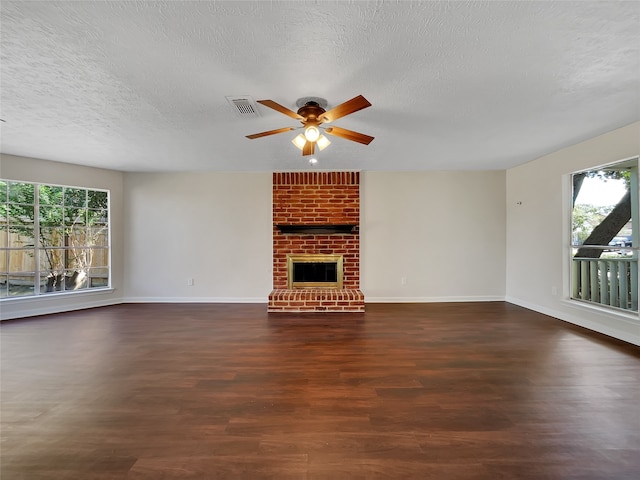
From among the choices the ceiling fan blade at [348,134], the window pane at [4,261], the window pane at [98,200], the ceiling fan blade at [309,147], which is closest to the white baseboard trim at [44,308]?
the window pane at [4,261]

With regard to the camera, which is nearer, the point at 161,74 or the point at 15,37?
the point at 15,37

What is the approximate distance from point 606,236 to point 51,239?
8098 mm

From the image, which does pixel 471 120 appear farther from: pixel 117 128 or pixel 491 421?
pixel 117 128

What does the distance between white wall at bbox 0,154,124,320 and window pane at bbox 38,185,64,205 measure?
14cm

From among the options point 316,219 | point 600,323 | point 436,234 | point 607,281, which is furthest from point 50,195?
point 607,281

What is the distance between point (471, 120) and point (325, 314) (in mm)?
3173

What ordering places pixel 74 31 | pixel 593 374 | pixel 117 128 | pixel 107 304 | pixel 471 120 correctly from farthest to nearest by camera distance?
1. pixel 107 304
2. pixel 117 128
3. pixel 471 120
4. pixel 593 374
5. pixel 74 31

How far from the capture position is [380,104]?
2334mm

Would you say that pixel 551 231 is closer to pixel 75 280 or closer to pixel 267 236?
pixel 267 236

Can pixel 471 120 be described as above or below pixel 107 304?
above

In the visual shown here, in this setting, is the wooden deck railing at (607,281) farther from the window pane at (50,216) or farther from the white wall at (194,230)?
the window pane at (50,216)

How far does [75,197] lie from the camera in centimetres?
445

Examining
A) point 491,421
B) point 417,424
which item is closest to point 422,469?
point 417,424

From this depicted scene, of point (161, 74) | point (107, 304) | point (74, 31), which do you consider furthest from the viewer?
point (107, 304)
